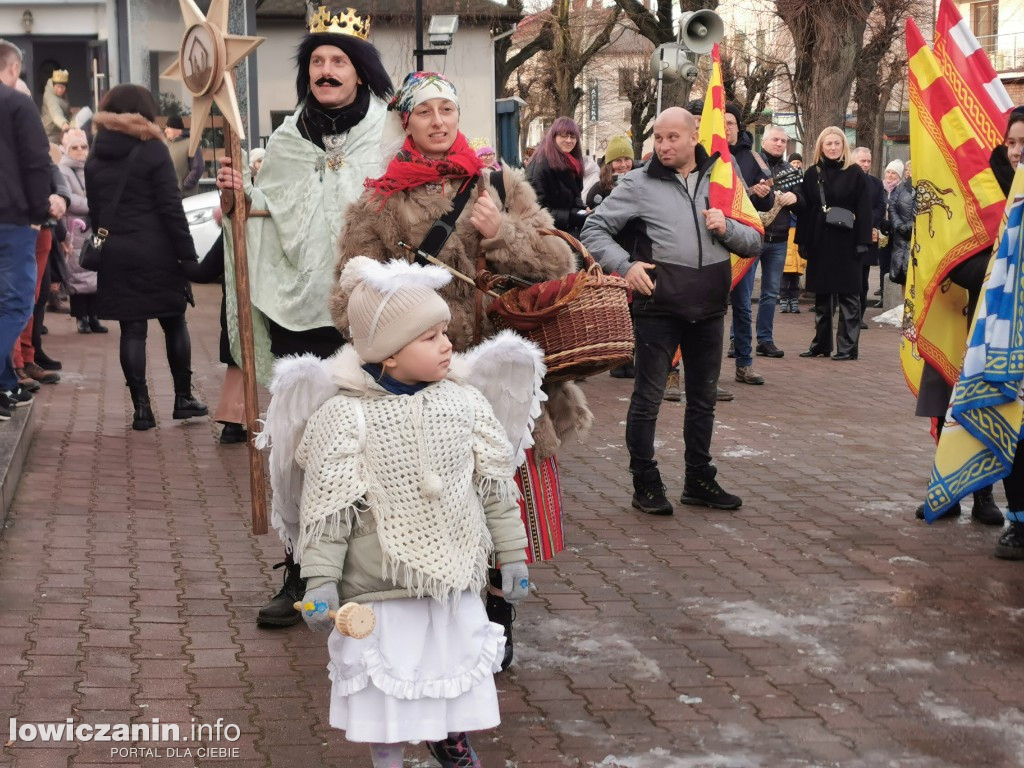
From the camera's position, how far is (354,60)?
5504mm

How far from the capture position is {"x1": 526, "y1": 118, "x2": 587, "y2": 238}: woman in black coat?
11.8m

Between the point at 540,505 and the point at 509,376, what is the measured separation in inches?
37.5

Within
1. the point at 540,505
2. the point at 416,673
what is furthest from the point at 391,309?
the point at 540,505

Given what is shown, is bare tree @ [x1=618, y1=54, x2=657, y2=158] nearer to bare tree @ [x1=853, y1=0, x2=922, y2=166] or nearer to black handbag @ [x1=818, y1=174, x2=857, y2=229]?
bare tree @ [x1=853, y1=0, x2=922, y2=166]

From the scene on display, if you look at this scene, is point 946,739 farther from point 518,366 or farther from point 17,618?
point 17,618

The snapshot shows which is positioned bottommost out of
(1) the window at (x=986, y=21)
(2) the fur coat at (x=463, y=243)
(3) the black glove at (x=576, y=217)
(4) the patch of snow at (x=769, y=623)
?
(4) the patch of snow at (x=769, y=623)

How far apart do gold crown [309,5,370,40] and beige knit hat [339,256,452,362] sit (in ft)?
6.33

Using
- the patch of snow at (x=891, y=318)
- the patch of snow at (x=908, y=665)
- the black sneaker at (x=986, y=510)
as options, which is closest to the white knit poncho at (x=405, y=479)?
the patch of snow at (x=908, y=665)

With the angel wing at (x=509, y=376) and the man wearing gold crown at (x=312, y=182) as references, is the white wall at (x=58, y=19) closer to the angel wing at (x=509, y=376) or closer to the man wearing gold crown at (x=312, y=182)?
the man wearing gold crown at (x=312, y=182)

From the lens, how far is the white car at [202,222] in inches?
710

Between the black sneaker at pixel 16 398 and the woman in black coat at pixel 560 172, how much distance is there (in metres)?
4.37

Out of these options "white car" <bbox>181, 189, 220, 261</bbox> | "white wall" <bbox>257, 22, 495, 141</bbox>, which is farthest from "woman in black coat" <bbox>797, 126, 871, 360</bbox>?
"white wall" <bbox>257, 22, 495, 141</bbox>

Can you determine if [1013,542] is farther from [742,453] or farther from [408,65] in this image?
[408,65]

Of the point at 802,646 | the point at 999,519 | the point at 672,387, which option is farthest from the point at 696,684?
the point at 672,387
